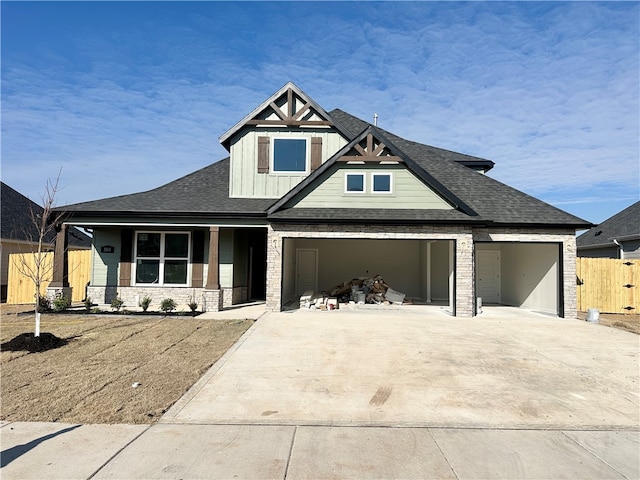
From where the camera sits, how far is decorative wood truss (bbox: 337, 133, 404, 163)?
43.8ft

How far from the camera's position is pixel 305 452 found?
155 inches

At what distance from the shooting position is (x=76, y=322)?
11.0m

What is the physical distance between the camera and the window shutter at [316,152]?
1516 centimetres

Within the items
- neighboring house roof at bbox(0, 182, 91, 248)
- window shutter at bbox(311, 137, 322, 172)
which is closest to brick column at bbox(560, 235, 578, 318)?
window shutter at bbox(311, 137, 322, 172)

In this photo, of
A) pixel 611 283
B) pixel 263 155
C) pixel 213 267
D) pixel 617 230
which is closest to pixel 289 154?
pixel 263 155

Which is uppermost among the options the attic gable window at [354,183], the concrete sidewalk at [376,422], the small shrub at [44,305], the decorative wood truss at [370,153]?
the decorative wood truss at [370,153]

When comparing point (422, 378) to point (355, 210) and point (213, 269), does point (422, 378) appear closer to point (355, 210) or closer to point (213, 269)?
point (355, 210)

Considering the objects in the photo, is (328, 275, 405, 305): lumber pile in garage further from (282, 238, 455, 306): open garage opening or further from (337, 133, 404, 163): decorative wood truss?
(337, 133, 404, 163): decorative wood truss

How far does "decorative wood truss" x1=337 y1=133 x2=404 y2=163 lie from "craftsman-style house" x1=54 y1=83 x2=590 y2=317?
0.04 meters

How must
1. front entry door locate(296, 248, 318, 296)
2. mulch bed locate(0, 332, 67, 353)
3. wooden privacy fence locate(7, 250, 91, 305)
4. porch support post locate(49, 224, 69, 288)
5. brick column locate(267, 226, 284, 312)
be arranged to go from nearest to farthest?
1. mulch bed locate(0, 332, 67, 353)
2. brick column locate(267, 226, 284, 312)
3. porch support post locate(49, 224, 69, 288)
4. wooden privacy fence locate(7, 250, 91, 305)
5. front entry door locate(296, 248, 318, 296)

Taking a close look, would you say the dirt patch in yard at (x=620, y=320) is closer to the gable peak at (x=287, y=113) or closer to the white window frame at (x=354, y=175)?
the white window frame at (x=354, y=175)

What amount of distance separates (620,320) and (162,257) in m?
16.3

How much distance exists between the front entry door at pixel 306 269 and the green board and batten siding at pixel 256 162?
427cm

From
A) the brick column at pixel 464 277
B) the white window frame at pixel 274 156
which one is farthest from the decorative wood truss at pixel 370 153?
the brick column at pixel 464 277
